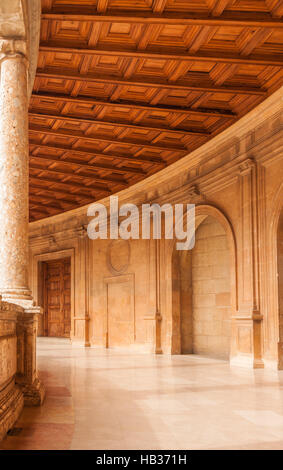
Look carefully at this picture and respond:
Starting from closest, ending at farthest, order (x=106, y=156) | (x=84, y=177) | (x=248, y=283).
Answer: (x=248, y=283)
(x=106, y=156)
(x=84, y=177)

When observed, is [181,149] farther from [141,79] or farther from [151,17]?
[151,17]

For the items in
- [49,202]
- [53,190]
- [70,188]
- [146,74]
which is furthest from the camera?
[49,202]

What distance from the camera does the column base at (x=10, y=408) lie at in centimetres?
467

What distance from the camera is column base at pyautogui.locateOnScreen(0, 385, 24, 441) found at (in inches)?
184

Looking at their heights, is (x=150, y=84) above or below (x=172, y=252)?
above

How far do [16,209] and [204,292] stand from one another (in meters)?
9.80

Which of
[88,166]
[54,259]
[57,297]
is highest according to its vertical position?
[88,166]

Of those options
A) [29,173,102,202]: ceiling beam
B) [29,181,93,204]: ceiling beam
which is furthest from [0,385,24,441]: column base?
[29,181,93,204]: ceiling beam

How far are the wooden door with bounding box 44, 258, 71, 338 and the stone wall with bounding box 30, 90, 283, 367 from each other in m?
0.93

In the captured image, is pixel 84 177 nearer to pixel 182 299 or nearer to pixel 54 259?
pixel 182 299

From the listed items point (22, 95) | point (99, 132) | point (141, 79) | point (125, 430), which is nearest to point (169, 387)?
point (125, 430)

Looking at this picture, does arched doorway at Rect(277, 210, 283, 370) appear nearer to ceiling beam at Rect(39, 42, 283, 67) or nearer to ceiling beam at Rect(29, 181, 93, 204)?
ceiling beam at Rect(39, 42, 283, 67)

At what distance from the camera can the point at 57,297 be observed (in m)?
23.1

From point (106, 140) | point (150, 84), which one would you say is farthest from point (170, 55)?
point (106, 140)
